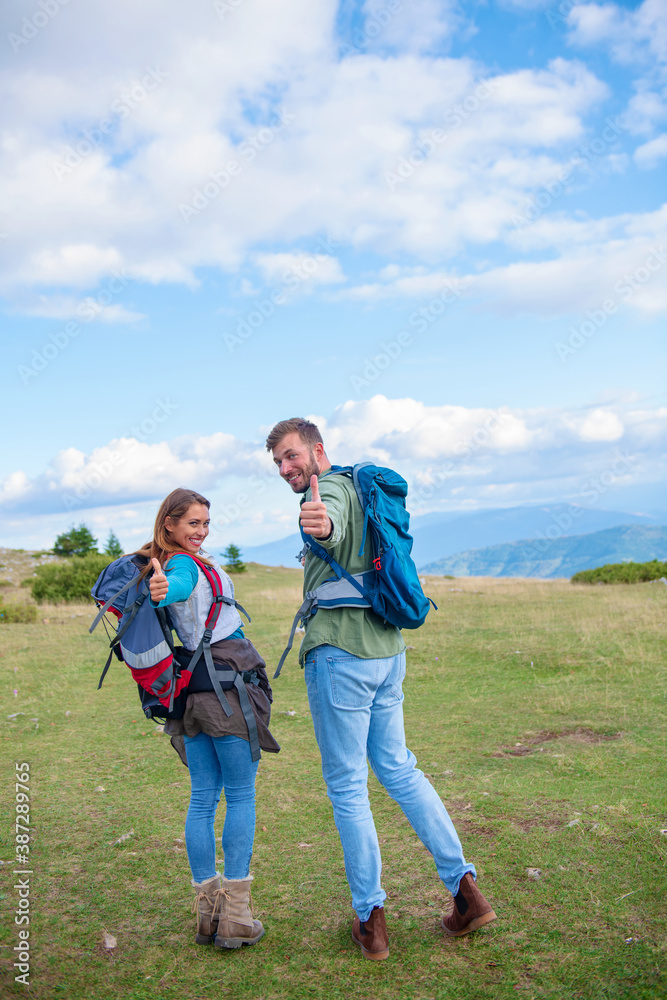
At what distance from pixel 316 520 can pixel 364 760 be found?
124cm

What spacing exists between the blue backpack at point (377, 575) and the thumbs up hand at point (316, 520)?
255mm

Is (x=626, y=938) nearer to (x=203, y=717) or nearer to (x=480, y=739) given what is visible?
(x=203, y=717)

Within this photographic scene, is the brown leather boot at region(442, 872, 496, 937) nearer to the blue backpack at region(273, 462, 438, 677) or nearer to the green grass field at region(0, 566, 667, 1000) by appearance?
the green grass field at region(0, 566, 667, 1000)

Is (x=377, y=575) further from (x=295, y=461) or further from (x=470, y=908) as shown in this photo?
(x=470, y=908)

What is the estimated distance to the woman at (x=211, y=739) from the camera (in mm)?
3525

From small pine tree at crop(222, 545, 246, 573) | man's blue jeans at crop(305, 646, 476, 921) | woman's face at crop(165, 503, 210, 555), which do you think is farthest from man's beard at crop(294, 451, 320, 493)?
small pine tree at crop(222, 545, 246, 573)

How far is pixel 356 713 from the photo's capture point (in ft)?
10.8

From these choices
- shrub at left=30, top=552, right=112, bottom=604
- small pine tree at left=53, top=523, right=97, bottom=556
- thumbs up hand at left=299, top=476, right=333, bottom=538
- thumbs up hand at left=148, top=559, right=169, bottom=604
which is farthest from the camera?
small pine tree at left=53, top=523, right=97, bottom=556

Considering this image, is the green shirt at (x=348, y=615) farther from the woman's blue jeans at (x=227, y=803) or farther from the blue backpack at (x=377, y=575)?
the woman's blue jeans at (x=227, y=803)

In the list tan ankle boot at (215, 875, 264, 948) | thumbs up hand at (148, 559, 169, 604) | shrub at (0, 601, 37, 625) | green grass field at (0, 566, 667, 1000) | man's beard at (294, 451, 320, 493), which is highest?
man's beard at (294, 451, 320, 493)

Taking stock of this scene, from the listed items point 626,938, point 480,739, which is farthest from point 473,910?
point 480,739

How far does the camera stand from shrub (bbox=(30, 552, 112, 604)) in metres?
23.3

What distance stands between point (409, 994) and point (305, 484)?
2.38m

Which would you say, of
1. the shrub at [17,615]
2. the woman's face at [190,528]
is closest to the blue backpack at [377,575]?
the woman's face at [190,528]
